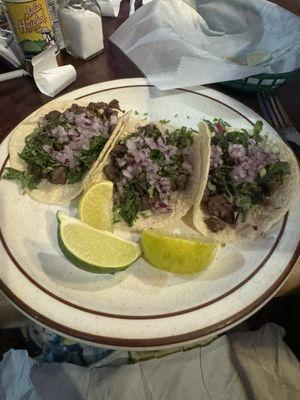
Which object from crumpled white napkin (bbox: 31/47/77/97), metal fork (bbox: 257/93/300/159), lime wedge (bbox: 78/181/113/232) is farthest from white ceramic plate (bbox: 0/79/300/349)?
crumpled white napkin (bbox: 31/47/77/97)

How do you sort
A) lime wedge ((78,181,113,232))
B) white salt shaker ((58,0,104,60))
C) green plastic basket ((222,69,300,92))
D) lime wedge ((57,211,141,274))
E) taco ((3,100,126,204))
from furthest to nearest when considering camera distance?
white salt shaker ((58,0,104,60)), green plastic basket ((222,69,300,92)), taco ((3,100,126,204)), lime wedge ((78,181,113,232)), lime wedge ((57,211,141,274))

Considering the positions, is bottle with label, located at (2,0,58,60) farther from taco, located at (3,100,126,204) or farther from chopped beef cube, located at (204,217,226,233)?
chopped beef cube, located at (204,217,226,233)

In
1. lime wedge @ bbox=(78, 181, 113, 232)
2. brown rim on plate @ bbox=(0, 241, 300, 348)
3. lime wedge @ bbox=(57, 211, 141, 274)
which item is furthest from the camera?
lime wedge @ bbox=(78, 181, 113, 232)

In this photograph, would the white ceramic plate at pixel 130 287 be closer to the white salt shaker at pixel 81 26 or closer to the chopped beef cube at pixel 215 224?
the chopped beef cube at pixel 215 224

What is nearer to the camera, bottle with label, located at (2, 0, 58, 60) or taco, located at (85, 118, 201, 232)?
taco, located at (85, 118, 201, 232)

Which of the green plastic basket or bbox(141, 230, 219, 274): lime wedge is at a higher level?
the green plastic basket

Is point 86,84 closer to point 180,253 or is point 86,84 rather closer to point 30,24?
point 30,24

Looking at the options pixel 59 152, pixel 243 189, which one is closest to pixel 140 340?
pixel 243 189
